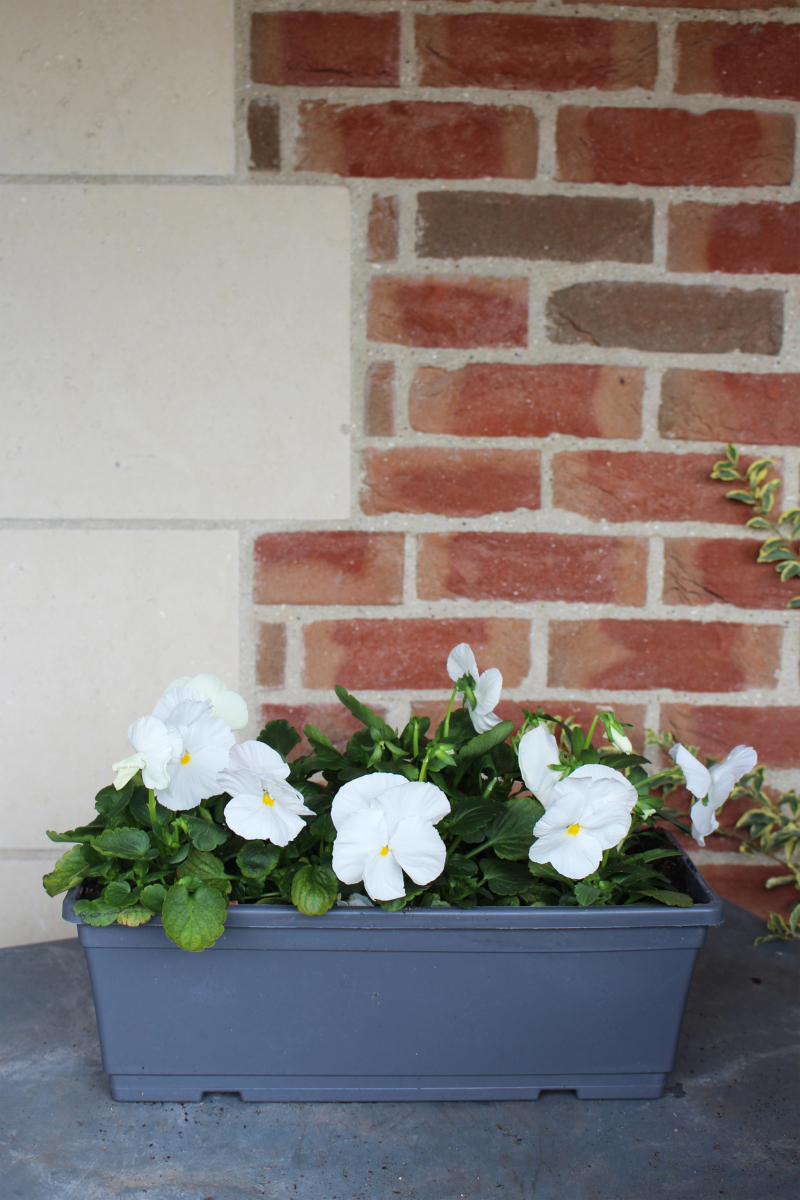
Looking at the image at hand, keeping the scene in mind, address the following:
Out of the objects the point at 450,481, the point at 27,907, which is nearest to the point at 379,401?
the point at 450,481

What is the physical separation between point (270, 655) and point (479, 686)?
319 millimetres

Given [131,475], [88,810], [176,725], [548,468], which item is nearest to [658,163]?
[548,468]

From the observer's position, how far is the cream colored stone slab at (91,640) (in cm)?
91

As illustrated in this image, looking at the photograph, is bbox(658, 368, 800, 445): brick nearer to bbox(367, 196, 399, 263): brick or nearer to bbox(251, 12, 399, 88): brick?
bbox(367, 196, 399, 263): brick

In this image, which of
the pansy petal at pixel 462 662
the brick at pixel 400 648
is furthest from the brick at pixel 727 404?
the pansy petal at pixel 462 662

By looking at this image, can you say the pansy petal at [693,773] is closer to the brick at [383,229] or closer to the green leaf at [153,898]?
the green leaf at [153,898]

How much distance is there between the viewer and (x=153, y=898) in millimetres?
587

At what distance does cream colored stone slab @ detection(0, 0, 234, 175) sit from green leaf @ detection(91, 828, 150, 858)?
661 millimetres

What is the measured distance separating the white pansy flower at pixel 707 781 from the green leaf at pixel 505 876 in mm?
134

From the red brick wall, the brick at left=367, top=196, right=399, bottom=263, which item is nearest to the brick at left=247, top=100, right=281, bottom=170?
the red brick wall

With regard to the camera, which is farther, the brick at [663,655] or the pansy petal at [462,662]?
the brick at [663,655]

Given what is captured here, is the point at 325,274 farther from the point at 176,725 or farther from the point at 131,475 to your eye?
Answer: the point at 176,725

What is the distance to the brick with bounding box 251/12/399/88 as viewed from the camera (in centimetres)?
87

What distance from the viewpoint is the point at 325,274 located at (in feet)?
2.92
